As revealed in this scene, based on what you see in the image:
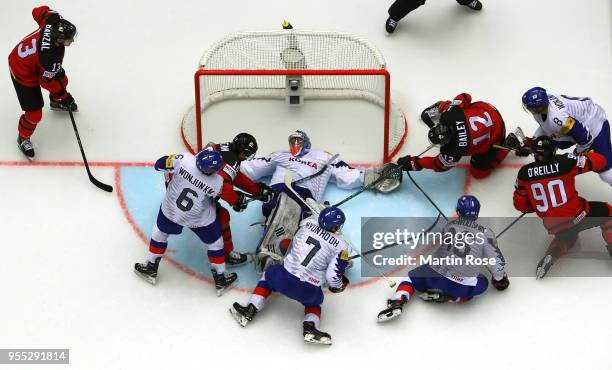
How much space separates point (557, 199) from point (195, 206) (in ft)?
7.11

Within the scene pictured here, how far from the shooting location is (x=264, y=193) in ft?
22.5

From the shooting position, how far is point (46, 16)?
7258 mm

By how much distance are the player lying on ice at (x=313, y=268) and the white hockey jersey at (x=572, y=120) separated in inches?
62.9

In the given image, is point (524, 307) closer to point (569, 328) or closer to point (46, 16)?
point (569, 328)

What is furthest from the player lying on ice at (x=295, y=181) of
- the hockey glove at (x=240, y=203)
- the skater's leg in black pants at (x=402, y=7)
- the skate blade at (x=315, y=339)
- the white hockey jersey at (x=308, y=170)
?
the skater's leg in black pants at (x=402, y=7)

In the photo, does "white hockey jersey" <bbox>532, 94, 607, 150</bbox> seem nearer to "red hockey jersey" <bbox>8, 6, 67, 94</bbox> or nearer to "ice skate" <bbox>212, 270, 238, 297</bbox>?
"ice skate" <bbox>212, 270, 238, 297</bbox>

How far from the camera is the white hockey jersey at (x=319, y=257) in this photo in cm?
637

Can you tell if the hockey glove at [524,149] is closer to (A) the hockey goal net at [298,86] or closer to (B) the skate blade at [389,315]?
(A) the hockey goal net at [298,86]

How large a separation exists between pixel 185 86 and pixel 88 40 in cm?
89

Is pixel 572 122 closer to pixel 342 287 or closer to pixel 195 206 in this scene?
pixel 342 287

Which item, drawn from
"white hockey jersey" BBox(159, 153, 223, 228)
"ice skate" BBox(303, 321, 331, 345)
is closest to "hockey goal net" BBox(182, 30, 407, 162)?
"white hockey jersey" BBox(159, 153, 223, 228)

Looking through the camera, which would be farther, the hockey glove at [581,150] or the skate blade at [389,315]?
the hockey glove at [581,150]

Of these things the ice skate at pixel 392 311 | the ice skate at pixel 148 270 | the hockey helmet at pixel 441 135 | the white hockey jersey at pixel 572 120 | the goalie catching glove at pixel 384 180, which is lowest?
the ice skate at pixel 148 270

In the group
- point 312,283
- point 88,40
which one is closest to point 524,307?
point 312,283
